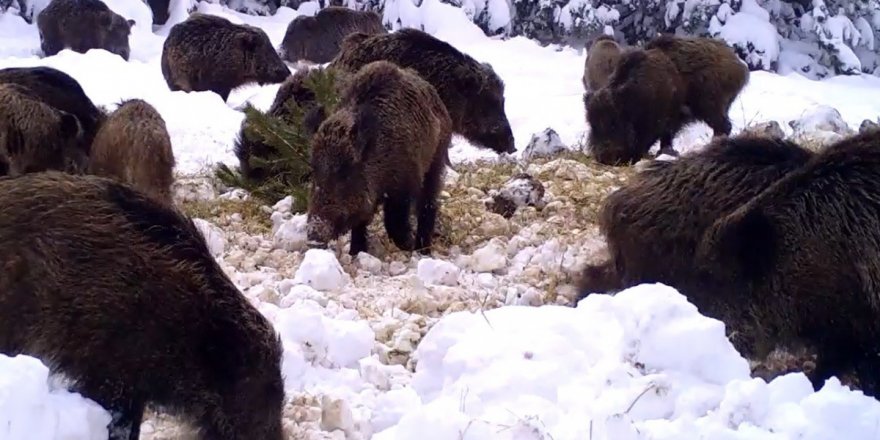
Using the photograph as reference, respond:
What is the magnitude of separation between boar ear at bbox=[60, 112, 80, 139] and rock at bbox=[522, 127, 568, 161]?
4.51 m

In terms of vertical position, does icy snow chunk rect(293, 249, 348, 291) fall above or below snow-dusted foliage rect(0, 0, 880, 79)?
above

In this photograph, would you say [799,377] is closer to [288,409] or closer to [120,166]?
[288,409]

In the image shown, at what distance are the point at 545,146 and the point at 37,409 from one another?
8.07 meters

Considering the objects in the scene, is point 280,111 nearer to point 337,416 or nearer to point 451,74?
point 451,74

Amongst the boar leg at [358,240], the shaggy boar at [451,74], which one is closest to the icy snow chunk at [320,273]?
the boar leg at [358,240]

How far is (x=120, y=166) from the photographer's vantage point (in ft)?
23.3

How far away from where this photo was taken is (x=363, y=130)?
20.5 feet

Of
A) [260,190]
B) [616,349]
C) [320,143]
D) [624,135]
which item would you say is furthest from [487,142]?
[616,349]

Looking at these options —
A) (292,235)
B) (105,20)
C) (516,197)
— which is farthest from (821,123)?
(105,20)

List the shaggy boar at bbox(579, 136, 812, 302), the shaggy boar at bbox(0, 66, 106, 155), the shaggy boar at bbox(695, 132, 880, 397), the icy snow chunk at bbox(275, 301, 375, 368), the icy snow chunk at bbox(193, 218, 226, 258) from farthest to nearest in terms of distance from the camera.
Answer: the shaggy boar at bbox(0, 66, 106, 155) < the icy snow chunk at bbox(193, 218, 226, 258) < the shaggy boar at bbox(579, 136, 812, 302) < the icy snow chunk at bbox(275, 301, 375, 368) < the shaggy boar at bbox(695, 132, 880, 397)

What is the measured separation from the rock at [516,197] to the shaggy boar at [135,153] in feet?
7.45

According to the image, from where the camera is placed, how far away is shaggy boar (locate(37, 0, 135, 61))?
21109 mm

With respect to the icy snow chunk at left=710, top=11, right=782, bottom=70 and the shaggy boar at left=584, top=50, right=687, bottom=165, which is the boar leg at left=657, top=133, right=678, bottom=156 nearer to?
the shaggy boar at left=584, top=50, right=687, bottom=165

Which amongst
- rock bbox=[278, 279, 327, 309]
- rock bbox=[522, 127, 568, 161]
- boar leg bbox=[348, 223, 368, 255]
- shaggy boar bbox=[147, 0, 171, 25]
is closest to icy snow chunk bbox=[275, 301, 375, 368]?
rock bbox=[278, 279, 327, 309]
